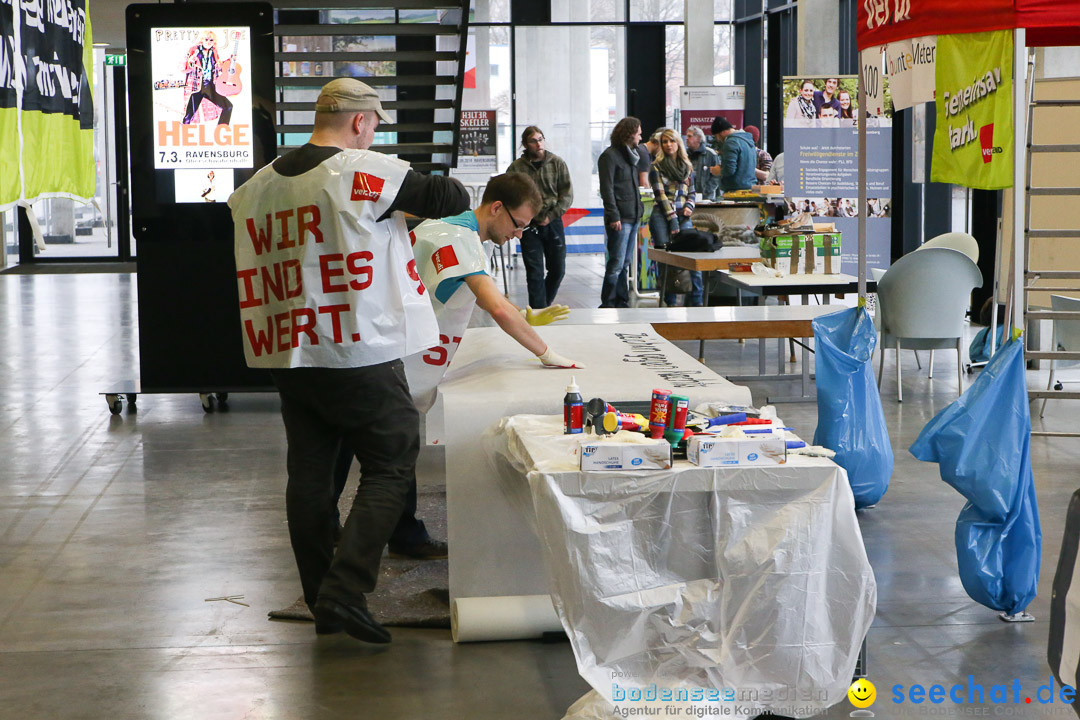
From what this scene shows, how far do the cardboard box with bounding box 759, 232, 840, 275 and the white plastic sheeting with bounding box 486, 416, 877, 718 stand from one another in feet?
15.1

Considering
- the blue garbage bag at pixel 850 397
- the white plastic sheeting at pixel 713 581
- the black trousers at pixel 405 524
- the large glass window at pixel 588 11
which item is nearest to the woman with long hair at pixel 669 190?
the blue garbage bag at pixel 850 397

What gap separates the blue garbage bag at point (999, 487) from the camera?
11.4 feet

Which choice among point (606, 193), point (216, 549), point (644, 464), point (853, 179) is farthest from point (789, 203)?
point (644, 464)

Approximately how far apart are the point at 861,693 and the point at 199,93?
480 centimetres

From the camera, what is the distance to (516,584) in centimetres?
350

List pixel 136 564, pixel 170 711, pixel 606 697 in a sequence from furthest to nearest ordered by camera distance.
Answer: pixel 136 564 < pixel 170 711 < pixel 606 697

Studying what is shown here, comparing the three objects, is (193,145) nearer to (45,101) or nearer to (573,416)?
(45,101)

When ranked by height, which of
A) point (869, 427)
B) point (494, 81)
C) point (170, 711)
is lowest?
point (170, 711)

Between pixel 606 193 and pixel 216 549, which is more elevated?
pixel 606 193

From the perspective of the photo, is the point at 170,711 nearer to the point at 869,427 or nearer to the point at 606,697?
the point at 606,697

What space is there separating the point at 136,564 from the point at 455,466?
1424mm

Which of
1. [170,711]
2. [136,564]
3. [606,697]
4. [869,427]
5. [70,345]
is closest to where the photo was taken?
[606,697]

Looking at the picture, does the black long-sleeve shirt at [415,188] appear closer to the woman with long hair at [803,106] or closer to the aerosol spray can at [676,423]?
the aerosol spray can at [676,423]

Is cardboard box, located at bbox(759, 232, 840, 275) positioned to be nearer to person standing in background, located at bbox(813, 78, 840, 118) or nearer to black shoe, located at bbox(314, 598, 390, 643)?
person standing in background, located at bbox(813, 78, 840, 118)
